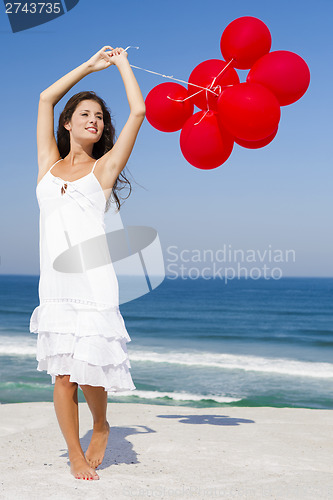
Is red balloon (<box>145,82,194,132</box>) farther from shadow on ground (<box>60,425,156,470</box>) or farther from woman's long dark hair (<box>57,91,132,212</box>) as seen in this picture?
shadow on ground (<box>60,425,156,470</box>)

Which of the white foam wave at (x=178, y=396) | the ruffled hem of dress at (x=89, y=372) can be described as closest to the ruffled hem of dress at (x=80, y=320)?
the ruffled hem of dress at (x=89, y=372)

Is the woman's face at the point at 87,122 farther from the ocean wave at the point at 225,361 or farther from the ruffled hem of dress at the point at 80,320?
the ocean wave at the point at 225,361

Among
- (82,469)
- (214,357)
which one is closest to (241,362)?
(214,357)

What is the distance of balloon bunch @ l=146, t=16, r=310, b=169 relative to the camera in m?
3.48

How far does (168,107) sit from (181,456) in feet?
8.40

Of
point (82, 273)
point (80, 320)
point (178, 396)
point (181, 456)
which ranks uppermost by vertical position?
point (82, 273)

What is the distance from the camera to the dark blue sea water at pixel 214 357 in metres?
9.43

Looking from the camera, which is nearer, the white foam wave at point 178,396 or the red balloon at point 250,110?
the red balloon at point 250,110

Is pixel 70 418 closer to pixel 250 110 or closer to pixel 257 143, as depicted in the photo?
pixel 250 110

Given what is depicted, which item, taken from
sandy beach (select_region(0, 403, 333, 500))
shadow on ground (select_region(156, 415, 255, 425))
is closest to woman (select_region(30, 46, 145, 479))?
sandy beach (select_region(0, 403, 333, 500))

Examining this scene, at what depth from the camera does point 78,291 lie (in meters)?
3.02

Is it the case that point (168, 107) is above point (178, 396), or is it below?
above

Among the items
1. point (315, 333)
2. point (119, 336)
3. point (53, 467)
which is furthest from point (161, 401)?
point (315, 333)

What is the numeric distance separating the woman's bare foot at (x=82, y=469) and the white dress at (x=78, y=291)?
47 centimetres
